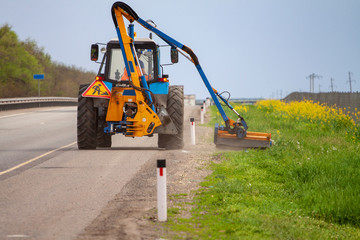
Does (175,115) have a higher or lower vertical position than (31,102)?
lower

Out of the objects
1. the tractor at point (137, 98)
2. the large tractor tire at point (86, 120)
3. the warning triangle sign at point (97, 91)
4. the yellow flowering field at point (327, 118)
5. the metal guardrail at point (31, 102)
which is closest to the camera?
the tractor at point (137, 98)

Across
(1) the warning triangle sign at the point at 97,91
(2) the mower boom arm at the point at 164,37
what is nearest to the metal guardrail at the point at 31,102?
(1) the warning triangle sign at the point at 97,91

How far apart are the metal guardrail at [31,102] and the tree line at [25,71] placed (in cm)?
966

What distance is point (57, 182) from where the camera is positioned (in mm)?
9625

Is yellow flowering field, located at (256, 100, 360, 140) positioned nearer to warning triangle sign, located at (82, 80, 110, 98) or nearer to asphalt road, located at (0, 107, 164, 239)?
asphalt road, located at (0, 107, 164, 239)

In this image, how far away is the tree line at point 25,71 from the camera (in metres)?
63.0

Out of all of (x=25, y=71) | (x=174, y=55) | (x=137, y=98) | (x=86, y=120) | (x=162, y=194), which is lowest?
(x=162, y=194)

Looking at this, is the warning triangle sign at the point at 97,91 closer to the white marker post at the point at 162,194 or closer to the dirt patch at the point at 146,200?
the dirt patch at the point at 146,200

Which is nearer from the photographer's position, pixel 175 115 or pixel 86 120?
pixel 86 120

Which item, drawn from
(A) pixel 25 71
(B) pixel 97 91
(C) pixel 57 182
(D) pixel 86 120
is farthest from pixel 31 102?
(C) pixel 57 182

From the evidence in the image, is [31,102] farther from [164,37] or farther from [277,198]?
[277,198]

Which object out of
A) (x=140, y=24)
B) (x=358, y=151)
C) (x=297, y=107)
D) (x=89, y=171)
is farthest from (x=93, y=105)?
(x=297, y=107)

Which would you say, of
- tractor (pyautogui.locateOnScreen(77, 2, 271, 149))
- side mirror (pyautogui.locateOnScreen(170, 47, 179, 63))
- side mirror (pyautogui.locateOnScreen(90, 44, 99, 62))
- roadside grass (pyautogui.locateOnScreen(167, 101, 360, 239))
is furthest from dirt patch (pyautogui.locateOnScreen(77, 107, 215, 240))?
side mirror (pyautogui.locateOnScreen(90, 44, 99, 62))

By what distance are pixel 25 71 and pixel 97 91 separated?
186 ft
